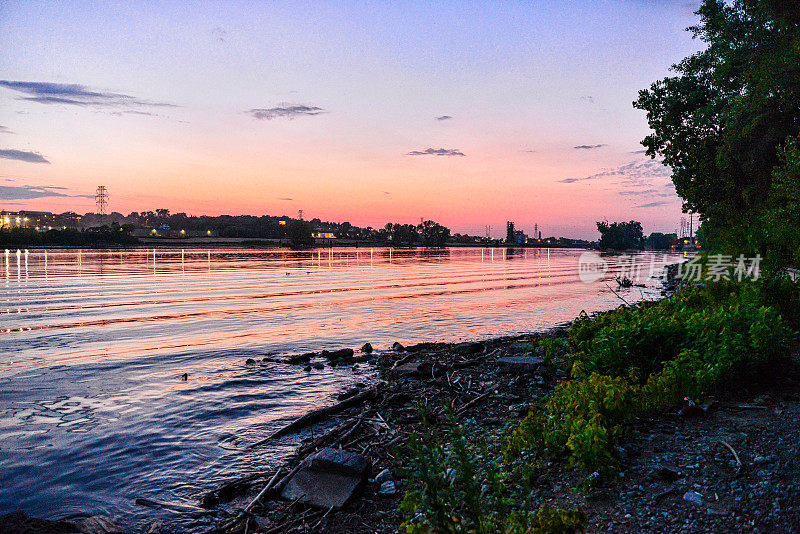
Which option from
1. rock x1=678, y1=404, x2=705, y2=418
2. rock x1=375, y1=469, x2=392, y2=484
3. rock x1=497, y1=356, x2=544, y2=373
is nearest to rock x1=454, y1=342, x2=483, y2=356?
rock x1=497, y1=356, x2=544, y2=373

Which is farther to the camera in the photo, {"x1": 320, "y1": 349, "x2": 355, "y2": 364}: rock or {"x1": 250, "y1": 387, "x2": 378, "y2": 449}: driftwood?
{"x1": 320, "y1": 349, "x2": 355, "y2": 364}: rock

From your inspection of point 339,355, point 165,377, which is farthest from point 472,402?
point 165,377

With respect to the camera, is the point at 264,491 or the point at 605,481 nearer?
the point at 605,481

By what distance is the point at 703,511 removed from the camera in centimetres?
472

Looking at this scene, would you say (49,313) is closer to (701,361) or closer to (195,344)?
(195,344)

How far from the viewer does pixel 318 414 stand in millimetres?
9711

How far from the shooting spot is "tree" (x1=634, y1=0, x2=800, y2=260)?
1809 centimetres

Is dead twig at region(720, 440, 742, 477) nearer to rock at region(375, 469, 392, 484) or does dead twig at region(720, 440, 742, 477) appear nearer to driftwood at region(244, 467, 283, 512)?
rock at region(375, 469, 392, 484)

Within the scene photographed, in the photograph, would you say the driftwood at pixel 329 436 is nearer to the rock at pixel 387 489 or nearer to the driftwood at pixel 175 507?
the driftwood at pixel 175 507

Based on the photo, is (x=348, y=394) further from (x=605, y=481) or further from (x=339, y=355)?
(x=605, y=481)

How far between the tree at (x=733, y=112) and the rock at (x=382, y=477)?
1724 cm

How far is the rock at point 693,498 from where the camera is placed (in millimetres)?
4879

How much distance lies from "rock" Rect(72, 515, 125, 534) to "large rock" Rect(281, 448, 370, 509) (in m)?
2.12

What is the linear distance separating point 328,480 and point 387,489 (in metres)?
0.86
